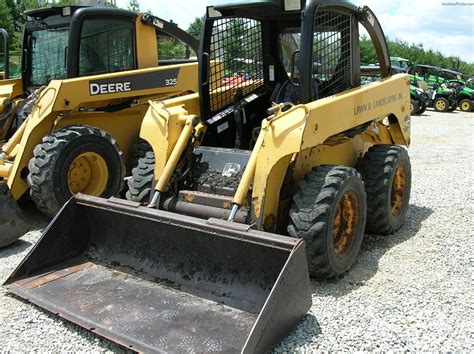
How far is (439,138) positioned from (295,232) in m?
10.2

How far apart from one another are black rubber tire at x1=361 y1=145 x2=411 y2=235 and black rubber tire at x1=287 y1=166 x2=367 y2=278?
86 centimetres

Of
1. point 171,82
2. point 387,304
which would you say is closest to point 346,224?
point 387,304

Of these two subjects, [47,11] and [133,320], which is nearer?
[133,320]

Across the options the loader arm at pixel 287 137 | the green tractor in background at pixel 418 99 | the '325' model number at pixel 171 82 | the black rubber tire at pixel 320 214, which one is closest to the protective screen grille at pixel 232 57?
the loader arm at pixel 287 137

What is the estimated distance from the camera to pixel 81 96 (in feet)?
18.9

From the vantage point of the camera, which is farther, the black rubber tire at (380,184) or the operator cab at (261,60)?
the black rubber tire at (380,184)

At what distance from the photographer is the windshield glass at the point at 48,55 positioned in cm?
627

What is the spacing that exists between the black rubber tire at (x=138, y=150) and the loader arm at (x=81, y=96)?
53 cm

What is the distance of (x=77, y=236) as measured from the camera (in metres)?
4.04

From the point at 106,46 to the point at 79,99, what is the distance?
94 centimetres

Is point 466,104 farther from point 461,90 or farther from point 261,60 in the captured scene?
point 261,60

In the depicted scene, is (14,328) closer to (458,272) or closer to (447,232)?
(458,272)

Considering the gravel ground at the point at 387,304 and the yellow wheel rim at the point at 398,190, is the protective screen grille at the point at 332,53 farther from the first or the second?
the gravel ground at the point at 387,304

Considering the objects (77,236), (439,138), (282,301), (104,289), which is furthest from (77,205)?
(439,138)
